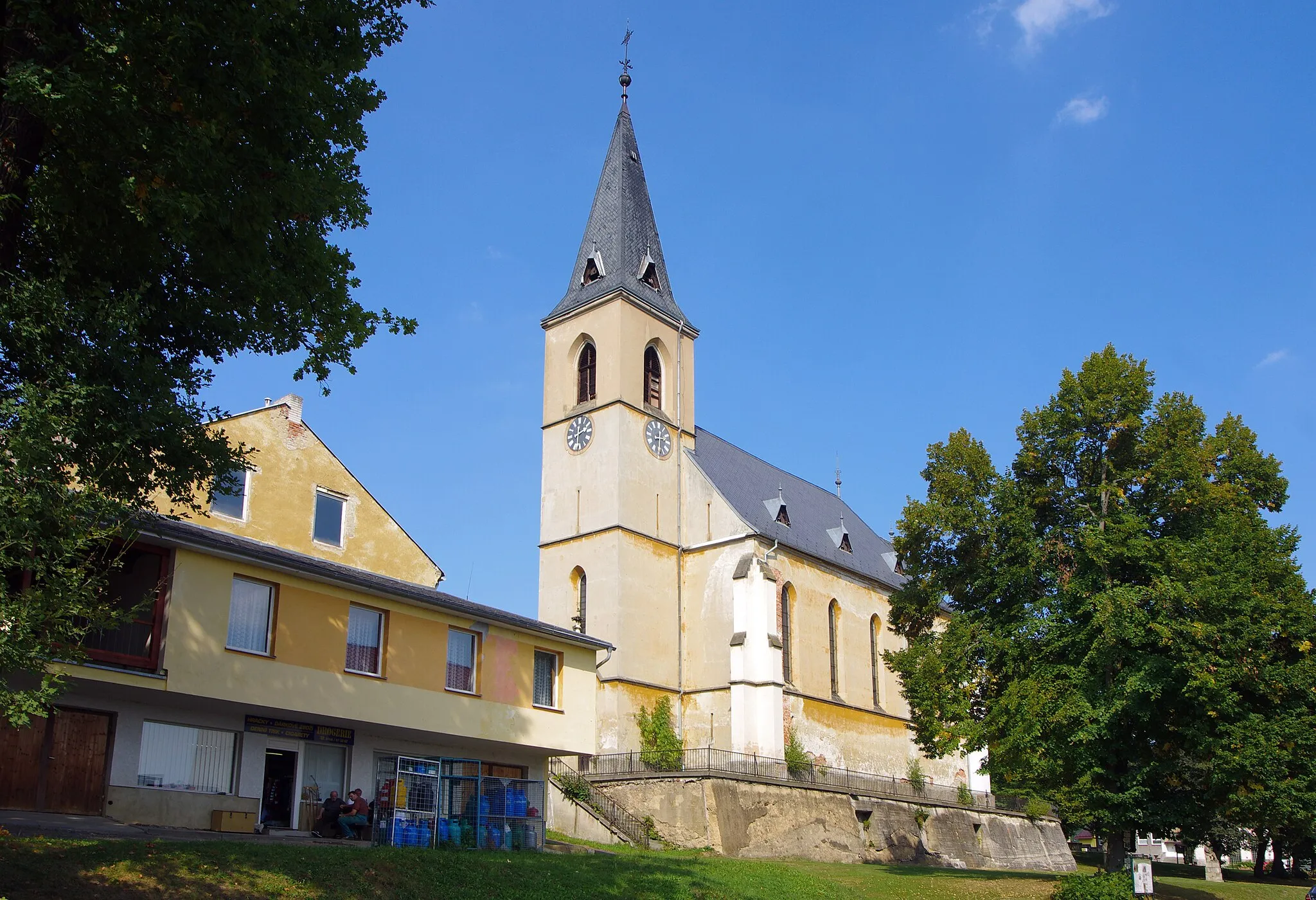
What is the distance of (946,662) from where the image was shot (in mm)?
26047

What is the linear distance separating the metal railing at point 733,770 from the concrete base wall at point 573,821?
2.77 m

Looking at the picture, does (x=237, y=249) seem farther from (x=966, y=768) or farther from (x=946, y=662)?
(x=966, y=768)

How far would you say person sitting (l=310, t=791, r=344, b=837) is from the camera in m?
21.5

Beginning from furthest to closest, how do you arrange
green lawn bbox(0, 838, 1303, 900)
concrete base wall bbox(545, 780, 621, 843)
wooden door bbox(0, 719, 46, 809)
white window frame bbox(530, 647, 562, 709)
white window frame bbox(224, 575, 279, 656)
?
concrete base wall bbox(545, 780, 621, 843), white window frame bbox(530, 647, 562, 709), white window frame bbox(224, 575, 279, 656), wooden door bbox(0, 719, 46, 809), green lawn bbox(0, 838, 1303, 900)

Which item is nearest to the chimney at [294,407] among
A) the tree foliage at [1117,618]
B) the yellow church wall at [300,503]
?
the yellow church wall at [300,503]

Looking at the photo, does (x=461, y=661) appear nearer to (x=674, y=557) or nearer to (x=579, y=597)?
(x=579, y=597)

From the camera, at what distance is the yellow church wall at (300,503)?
89.9ft

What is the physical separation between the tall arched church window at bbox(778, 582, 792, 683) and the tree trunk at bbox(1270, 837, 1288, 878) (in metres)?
19.9

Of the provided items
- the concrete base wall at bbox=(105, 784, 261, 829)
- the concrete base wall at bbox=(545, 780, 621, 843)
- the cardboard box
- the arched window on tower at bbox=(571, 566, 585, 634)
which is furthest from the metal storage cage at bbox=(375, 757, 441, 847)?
the arched window on tower at bbox=(571, 566, 585, 634)

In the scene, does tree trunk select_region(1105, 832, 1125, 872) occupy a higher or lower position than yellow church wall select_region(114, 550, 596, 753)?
lower

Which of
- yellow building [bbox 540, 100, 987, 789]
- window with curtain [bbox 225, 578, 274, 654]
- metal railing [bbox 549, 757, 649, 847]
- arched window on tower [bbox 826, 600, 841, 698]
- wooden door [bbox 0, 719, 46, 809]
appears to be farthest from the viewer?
arched window on tower [bbox 826, 600, 841, 698]

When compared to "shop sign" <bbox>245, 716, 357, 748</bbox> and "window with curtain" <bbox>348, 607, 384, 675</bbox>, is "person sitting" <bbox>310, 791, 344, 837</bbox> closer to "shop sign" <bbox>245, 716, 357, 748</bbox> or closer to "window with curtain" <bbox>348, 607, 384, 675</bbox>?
"shop sign" <bbox>245, 716, 357, 748</bbox>

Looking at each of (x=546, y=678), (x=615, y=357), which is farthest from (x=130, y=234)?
(x=615, y=357)

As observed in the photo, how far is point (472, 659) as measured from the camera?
82.8 feet
